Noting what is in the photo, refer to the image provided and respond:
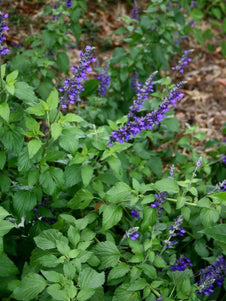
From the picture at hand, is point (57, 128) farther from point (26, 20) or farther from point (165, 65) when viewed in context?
point (26, 20)

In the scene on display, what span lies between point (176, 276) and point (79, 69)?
1.72 m

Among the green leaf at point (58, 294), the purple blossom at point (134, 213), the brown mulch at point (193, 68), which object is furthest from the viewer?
the brown mulch at point (193, 68)

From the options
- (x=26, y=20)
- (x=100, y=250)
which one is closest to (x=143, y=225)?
(x=100, y=250)

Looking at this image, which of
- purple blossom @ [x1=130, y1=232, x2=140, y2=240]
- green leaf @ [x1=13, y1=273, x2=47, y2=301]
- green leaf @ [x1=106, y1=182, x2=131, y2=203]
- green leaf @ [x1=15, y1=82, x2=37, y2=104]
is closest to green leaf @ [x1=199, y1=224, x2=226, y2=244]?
purple blossom @ [x1=130, y1=232, x2=140, y2=240]

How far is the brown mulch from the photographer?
5902mm

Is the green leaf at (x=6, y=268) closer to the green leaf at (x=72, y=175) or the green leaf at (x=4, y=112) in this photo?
the green leaf at (x=72, y=175)

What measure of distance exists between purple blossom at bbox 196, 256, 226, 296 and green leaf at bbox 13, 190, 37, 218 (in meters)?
1.39

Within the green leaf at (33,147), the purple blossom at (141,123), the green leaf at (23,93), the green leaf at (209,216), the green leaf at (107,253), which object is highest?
the green leaf at (23,93)

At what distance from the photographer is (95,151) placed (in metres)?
2.70

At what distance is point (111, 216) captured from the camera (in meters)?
2.48

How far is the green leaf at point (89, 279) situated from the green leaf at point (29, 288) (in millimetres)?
229

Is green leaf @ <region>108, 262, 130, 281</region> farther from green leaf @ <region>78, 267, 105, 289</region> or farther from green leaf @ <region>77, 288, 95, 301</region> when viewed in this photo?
green leaf @ <region>77, 288, 95, 301</region>

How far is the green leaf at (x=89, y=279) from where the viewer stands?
2098 millimetres

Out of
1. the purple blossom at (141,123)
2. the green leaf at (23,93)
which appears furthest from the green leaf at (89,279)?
the green leaf at (23,93)
